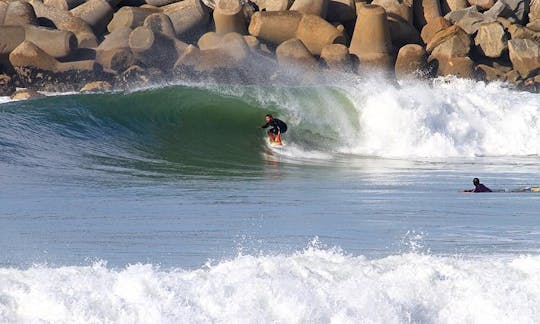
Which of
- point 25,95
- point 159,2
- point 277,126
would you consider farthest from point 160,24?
point 277,126

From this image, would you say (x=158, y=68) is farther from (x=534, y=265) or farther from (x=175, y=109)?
(x=534, y=265)

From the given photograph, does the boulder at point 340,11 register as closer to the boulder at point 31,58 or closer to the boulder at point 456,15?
the boulder at point 456,15

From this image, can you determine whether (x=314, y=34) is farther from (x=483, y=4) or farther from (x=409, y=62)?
(x=483, y=4)

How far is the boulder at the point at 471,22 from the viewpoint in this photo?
1198 inches

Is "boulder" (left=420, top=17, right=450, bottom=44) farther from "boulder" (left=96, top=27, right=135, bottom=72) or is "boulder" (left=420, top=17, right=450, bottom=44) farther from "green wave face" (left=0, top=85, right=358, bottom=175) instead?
"boulder" (left=96, top=27, right=135, bottom=72)

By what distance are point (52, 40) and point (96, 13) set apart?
2611 mm

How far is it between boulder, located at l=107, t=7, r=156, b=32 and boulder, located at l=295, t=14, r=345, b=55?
4030mm

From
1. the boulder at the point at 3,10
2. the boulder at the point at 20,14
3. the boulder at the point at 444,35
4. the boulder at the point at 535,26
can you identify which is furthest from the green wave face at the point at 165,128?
the boulder at the point at 535,26

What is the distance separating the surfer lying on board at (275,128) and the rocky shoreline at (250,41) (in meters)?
6.48

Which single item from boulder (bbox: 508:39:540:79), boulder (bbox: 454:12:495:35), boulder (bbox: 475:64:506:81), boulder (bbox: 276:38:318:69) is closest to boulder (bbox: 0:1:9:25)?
boulder (bbox: 276:38:318:69)

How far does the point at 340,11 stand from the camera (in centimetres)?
3003

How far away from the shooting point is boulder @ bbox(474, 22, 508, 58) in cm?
2994

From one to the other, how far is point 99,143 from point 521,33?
50.2 ft

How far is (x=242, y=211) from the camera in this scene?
40.8ft
